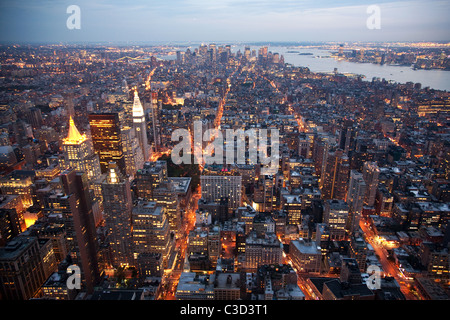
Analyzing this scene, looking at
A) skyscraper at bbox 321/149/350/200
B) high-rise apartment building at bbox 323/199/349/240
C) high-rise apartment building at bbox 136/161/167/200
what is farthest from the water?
high-rise apartment building at bbox 136/161/167/200

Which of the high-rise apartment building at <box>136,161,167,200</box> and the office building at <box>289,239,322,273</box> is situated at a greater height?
the high-rise apartment building at <box>136,161,167,200</box>

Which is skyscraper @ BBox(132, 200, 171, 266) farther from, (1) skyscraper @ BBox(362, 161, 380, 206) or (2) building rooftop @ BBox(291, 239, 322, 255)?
(1) skyscraper @ BBox(362, 161, 380, 206)

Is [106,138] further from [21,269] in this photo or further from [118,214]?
[21,269]

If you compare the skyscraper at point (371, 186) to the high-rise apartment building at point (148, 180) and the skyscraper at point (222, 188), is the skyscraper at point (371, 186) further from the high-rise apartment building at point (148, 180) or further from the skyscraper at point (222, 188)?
the high-rise apartment building at point (148, 180)

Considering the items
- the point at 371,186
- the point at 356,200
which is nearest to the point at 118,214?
the point at 356,200
